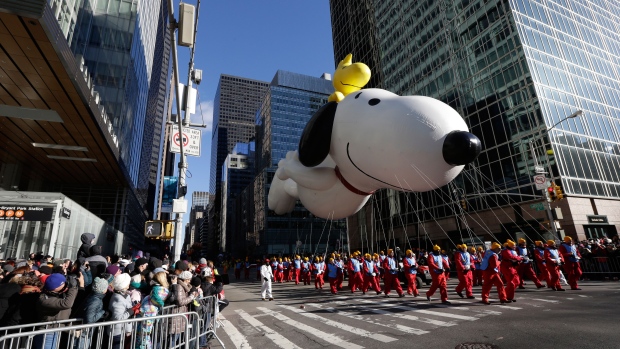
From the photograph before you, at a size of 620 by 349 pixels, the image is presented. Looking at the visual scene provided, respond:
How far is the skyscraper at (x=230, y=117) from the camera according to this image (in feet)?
563

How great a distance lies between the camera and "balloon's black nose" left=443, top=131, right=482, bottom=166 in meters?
3.99

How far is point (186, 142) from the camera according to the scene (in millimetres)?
9711

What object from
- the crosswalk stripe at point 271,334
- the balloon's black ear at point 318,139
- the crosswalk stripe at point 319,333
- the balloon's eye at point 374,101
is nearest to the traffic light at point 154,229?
the crosswalk stripe at point 271,334

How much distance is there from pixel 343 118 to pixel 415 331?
13.9 feet

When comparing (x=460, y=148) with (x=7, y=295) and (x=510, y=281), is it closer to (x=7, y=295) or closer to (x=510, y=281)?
(x=7, y=295)

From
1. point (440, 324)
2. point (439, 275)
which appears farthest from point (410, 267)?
point (440, 324)

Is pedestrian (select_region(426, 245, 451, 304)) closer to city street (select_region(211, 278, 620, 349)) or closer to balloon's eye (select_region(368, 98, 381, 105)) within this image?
city street (select_region(211, 278, 620, 349))

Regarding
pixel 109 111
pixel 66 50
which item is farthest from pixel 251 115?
pixel 66 50

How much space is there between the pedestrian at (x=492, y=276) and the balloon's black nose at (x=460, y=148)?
19.9 ft

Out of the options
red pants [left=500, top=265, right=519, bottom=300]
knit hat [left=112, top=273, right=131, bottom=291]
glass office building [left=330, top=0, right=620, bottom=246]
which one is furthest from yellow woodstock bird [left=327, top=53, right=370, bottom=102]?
glass office building [left=330, top=0, right=620, bottom=246]

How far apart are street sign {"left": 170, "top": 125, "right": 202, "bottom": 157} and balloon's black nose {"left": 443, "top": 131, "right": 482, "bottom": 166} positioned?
292 inches

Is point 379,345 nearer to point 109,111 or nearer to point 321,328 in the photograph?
point 321,328

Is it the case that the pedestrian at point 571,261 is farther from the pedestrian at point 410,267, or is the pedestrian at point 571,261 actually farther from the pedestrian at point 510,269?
the pedestrian at point 410,267

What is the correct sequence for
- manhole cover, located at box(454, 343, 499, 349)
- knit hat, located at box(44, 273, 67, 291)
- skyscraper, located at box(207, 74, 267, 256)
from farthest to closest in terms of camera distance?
skyscraper, located at box(207, 74, 267, 256), manhole cover, located at box(454, 343, 499, 349), knit hat, located at box(44, 273, 67, 291)
